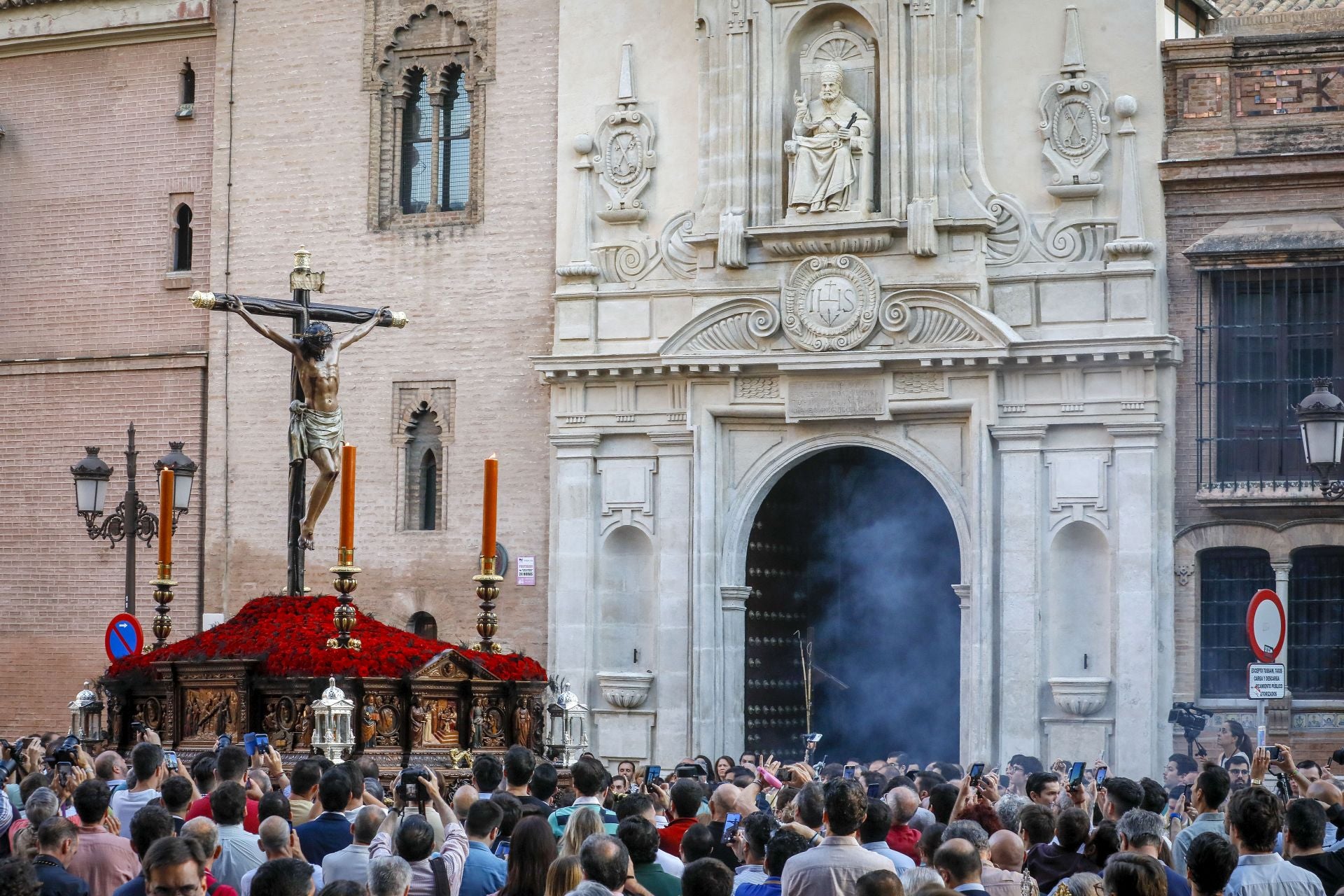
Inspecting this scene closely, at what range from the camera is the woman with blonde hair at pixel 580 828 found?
8023 mm

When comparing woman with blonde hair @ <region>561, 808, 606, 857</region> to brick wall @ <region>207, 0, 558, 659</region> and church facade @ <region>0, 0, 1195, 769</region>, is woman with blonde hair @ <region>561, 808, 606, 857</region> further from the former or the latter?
brick wall @ <region>207, 0, 558, 659</region>

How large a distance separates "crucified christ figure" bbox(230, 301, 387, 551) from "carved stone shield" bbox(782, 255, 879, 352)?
9302 mm

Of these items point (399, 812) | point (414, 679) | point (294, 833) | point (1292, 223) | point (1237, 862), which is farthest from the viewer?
point (1292, 223)

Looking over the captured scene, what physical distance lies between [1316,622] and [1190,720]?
1.63 meters

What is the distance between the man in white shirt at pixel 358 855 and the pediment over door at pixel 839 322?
14.7 meters

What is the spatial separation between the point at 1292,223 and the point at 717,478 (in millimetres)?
6711

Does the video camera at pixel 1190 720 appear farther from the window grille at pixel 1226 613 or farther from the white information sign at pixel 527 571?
the white information sign at pixel 527 571

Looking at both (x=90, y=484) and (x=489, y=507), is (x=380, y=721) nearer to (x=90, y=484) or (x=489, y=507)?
(x=489, y=507)

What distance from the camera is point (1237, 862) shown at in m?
7.65

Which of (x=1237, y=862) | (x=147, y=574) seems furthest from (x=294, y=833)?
(x=147, y=574)

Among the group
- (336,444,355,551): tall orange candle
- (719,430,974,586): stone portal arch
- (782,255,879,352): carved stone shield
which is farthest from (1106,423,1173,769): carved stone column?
(336,444,355,551): tall orange candle

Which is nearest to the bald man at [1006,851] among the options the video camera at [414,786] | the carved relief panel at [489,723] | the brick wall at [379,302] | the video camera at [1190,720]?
the video camera at [414,786]

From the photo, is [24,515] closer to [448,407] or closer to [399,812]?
[448,407]

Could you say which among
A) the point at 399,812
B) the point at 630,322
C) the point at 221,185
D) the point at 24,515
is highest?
the point at 221,185
